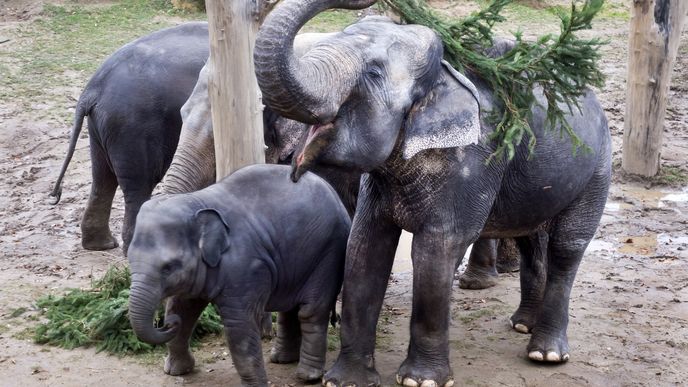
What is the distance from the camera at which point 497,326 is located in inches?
242

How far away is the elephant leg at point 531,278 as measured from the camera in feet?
19.5

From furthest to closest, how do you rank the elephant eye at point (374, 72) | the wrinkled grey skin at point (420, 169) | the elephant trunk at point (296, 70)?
the elephant eye at point (374, 72), the wrinkled grey skin at point (420, 169), the elephant trunk at point (296, 70)

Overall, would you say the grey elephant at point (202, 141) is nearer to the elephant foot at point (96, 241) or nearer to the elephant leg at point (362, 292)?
the elephant leg at point (362, 292)

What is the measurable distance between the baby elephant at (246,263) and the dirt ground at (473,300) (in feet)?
1.10

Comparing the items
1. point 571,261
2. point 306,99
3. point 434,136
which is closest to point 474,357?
point 571,261

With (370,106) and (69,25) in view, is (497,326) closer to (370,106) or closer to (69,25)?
(370,106)

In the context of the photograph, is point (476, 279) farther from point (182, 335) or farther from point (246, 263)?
point (246, 263)

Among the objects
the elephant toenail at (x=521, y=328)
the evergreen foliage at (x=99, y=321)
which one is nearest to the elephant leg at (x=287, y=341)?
the evergreen foliage at (x=99, y=321)

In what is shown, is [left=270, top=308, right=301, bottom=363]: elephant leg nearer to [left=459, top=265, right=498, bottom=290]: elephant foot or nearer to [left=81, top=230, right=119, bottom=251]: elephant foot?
[left=459, top=265, right=498, bottom=290]: elephant foot

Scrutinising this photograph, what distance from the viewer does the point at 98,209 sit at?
7.41 metres

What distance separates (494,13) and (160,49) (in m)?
2.70

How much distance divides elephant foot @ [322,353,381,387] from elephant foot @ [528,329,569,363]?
0.88 metres

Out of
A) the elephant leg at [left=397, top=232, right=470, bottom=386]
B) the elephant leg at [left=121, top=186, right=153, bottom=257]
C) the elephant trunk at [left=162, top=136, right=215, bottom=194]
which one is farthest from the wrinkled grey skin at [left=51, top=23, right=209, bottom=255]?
the elephant leg at [left=397, top=232, right=470, bottom=386]

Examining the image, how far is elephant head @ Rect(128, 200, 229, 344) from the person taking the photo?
182 inches
